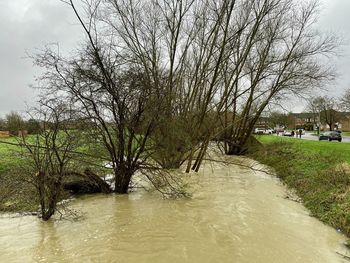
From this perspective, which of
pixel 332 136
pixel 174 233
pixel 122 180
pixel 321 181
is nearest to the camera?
pixel 174 233

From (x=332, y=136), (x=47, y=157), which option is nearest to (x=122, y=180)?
(x=47, y=157)

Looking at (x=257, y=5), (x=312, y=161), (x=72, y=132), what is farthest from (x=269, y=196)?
(x=257, y=5)

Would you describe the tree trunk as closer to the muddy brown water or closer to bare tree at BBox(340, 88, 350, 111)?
the muddy brown water

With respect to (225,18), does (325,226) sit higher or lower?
lower

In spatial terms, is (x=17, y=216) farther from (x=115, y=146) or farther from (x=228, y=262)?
(x=228, y=262)

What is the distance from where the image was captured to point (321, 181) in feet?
47.1

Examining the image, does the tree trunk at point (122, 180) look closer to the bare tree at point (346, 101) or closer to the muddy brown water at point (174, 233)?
the muddy brown water at point (174, 233)

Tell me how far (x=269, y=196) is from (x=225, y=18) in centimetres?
913

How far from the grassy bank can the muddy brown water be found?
46 cm

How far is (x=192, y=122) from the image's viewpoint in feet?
66.8

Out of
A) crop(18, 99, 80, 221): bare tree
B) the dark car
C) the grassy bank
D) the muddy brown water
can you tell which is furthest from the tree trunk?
the dark car

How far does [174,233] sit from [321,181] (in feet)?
25.2

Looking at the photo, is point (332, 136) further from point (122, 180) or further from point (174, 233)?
point (174, 233)

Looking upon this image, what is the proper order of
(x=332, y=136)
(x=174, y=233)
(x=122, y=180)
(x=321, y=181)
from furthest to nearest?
(x=332, y=136) < (x=321, y=181) < (x=122, y=180) < (x=174, y=233)
